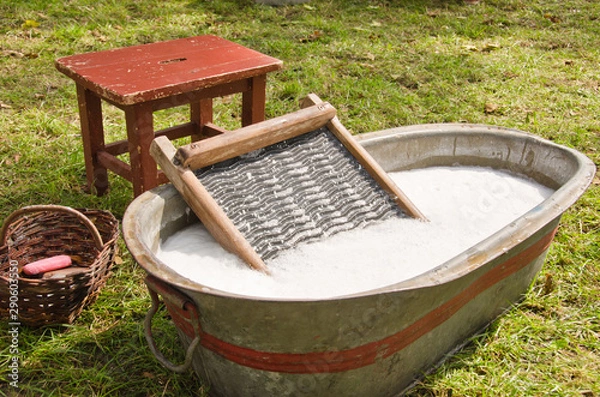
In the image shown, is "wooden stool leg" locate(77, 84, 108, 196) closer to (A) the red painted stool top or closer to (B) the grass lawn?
(B) the grass lawn

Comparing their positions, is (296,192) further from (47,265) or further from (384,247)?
(47,265)

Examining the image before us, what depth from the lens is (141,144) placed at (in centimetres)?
315

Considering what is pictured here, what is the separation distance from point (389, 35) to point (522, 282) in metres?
4.40

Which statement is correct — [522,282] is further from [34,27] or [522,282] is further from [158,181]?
[34,27]

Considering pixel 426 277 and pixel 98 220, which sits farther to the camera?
pixel 98 220

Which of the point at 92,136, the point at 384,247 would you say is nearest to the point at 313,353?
the point at 384,247

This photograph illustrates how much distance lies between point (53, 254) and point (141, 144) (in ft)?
2.25

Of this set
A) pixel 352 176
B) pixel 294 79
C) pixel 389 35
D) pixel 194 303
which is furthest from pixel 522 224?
A: pixel 389 35

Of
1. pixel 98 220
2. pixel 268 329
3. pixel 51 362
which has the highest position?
pixel 268 329

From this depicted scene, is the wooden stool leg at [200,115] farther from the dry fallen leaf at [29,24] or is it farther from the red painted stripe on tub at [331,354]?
the dry fallen leaf at [29,24]

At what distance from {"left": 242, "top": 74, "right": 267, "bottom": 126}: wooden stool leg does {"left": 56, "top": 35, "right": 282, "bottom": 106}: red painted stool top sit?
0.11 m

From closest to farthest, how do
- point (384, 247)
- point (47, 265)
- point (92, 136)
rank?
point (384, 247) → point (47, 265) → point (92, 136)

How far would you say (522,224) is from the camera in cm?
230

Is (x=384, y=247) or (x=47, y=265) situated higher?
(x=384, y=247)
